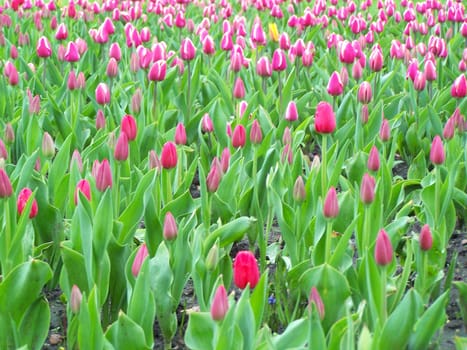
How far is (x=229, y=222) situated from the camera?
2.55 m

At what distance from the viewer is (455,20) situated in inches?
221

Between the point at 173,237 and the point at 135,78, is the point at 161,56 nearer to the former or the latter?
the point at 135,78

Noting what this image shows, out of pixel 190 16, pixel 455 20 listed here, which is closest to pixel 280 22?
pixel 190 16

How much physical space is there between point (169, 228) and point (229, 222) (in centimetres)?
36

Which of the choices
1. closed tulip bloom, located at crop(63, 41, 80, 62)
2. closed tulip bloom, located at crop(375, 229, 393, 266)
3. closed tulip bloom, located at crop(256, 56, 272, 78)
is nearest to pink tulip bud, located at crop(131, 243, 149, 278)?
closed tulip bloom, located at crop(375, 229, 393, 266)

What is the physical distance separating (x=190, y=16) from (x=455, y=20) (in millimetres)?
2623

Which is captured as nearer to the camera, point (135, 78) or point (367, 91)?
point (367, 91)

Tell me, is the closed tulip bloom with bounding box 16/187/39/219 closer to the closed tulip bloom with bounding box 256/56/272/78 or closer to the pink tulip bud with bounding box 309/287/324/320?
the pink tulip bud with bounding box 309/287/324/320

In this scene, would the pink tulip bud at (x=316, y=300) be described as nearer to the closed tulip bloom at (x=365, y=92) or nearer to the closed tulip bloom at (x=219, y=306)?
the closed tulip bloom at (x=219, y=306)

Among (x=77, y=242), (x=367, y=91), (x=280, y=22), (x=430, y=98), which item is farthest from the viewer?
(x=280, y=22)

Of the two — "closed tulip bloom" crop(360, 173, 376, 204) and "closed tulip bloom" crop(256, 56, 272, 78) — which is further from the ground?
"closed tulip bloom" crop(360, 173, 376, 204)

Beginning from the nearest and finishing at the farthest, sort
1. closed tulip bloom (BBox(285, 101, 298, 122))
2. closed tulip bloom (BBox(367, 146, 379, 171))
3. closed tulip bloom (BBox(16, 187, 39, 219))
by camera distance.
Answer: closed tulip bloom (BBox(16, 187, 39, 219))
closed tulip bloom (BBox(367, 146, 379, 171))
closed tulip bloom (BBox(285, 101, 298, 122))

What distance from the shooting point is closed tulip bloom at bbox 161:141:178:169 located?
96.0 inches

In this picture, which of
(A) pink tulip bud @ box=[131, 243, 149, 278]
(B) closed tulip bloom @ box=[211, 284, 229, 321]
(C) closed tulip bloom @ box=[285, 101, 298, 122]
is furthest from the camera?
(C) closed tulip bloom @ box=[285, 101, 298, 122]
